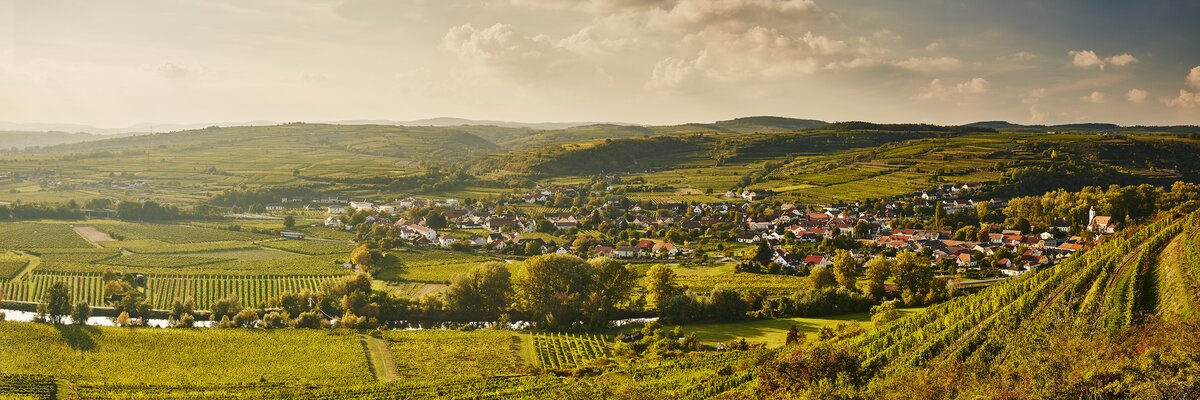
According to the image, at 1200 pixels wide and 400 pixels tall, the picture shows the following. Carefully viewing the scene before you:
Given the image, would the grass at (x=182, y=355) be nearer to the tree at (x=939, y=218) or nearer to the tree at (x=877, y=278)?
the tree at (x=877, y=278)

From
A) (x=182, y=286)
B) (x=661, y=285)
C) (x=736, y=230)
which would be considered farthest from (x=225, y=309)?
(x=736, y=230)

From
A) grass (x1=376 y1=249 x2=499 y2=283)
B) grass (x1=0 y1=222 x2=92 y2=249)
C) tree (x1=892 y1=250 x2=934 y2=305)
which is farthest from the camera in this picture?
grass (x1=0 y1=222 x2=92 y2=249)

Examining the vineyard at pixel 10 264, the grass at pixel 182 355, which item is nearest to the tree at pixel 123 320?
the grass at pixel 182 355

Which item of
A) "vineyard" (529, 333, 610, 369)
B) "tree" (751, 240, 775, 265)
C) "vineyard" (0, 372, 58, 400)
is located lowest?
"vineyard" (0, 372, 58, 400)

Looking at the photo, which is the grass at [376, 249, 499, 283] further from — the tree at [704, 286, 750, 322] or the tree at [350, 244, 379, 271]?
the tree at [704, 286, 750, 322]

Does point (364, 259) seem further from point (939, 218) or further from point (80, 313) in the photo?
point (939, 218)

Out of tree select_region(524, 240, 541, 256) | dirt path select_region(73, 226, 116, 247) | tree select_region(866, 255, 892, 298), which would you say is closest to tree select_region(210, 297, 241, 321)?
tree select_region(524, 240, 541, 256)

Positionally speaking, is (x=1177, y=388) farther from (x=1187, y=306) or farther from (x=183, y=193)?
(x=183, y=193)
